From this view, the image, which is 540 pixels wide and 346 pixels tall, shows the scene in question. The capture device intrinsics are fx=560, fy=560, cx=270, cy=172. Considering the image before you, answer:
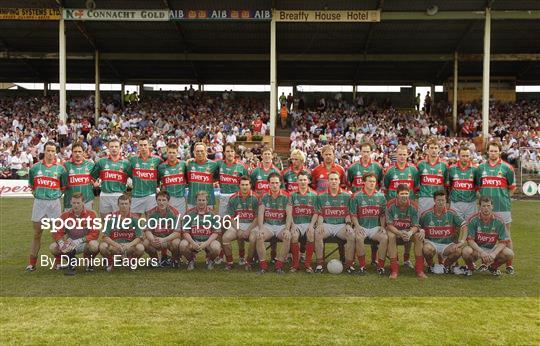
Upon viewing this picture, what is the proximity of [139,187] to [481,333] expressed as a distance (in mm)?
5534

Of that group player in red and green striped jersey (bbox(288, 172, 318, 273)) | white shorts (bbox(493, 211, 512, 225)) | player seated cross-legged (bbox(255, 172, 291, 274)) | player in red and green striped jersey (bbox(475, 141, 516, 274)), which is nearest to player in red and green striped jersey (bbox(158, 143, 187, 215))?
player seated cross-legged (bbox(255, 172, 291, 274))

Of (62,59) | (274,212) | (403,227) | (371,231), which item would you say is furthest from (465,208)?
(62,59)

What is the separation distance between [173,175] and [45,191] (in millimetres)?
1890

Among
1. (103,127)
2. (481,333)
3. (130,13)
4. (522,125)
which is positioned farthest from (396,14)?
(481,333)

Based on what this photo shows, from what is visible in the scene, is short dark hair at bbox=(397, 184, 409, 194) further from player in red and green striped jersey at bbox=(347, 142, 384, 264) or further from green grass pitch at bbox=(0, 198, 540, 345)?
green grass pitch at bbox=(0, 198, 540, 345)

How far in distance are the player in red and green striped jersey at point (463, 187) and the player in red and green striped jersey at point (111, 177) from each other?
16.8 feet

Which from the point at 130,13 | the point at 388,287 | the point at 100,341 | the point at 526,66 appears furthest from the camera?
the point at 526,66

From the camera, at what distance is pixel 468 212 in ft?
28.5

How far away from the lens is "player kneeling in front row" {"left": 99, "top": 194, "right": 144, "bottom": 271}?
806 cm

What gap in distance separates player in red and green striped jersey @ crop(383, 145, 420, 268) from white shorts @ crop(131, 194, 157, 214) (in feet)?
12.2

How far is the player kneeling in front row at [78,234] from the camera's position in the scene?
8062 millimetres

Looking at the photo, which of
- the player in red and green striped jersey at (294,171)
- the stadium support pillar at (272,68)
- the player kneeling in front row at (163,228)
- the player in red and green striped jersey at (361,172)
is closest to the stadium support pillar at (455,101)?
the stadium support pillar at (272,68)

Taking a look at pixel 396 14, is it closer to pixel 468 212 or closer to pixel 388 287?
pixel 468 212

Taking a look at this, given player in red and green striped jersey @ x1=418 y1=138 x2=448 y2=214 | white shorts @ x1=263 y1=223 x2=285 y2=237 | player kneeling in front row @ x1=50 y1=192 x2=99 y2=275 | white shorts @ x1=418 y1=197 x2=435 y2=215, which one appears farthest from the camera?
white shorts @ x1=418 y1=197 x2=435 y2=215
